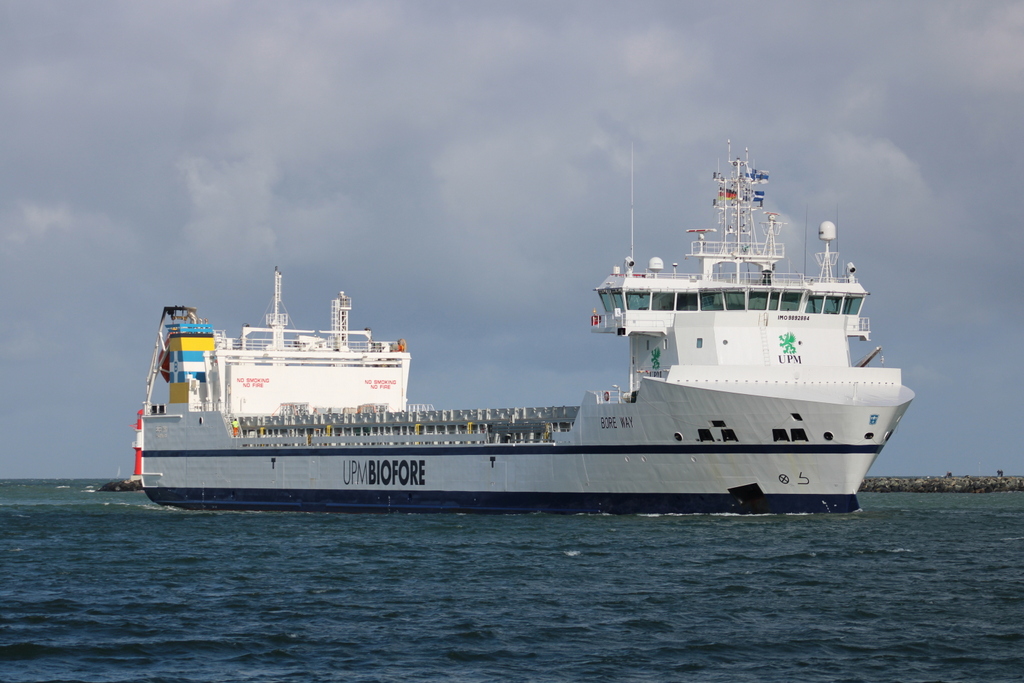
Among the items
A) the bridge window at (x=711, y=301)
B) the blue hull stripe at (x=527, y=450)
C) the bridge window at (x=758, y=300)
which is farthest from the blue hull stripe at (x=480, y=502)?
the bridge window at (x=758, y=300)

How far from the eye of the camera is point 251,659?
1834cm

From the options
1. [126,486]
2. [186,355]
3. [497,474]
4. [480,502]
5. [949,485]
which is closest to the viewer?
[497,474]

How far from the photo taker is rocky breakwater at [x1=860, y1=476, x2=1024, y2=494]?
83750 millimetres

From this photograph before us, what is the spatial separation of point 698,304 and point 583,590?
16.7m

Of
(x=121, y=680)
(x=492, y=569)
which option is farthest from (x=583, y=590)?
(x=121, y=680)

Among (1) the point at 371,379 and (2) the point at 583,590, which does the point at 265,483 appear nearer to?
(1) the point at 371,379

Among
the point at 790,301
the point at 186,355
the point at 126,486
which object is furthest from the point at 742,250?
the point at 126,486

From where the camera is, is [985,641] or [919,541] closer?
[985,641]

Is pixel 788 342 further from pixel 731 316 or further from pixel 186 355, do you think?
pixel 186 355

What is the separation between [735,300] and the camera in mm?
38750

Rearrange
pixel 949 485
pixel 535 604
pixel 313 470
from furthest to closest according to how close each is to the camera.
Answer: pixel 949 485 → pixel 313 470 → pixel 535 604

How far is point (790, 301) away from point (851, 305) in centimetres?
254

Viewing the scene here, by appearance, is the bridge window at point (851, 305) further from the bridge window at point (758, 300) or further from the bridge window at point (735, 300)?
the bridge window at point (735, 300)

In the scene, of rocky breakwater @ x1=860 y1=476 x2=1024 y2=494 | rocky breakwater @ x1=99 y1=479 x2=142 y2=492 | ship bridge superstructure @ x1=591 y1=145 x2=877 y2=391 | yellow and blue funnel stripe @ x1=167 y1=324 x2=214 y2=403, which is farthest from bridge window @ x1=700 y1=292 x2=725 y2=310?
→ rocky breakwater @ x1=99 y1=479 x2=142 y2=492
